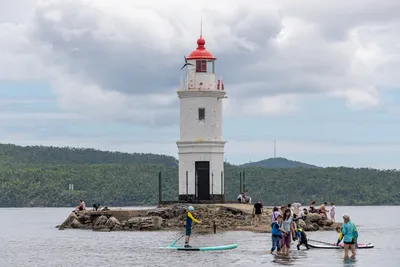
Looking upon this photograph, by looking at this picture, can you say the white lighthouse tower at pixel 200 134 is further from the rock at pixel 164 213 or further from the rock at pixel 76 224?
the rock at pixel 76 224

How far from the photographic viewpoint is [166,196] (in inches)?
5128

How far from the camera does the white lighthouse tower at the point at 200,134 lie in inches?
2431

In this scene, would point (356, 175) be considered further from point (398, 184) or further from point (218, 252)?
point (218, 252)

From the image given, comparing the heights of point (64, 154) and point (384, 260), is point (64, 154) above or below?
above

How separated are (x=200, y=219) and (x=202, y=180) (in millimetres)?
4958

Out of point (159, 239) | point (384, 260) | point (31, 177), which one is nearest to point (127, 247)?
point (159, 239)

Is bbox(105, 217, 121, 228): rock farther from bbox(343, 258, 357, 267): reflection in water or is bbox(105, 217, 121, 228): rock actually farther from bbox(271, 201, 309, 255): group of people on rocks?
bbox(343, 258, 357, 267): reflection in water

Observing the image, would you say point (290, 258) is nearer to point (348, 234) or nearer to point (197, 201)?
point (348, 234)

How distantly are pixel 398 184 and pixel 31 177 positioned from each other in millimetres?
55438

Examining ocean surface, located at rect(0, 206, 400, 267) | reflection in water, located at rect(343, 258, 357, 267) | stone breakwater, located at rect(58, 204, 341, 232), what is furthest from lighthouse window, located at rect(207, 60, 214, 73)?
reflection in water, located at rect(343, 258, 357, 267)

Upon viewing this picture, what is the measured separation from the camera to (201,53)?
204 ft

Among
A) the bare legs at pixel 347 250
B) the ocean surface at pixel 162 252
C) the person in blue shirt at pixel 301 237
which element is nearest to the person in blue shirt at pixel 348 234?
the bare legs at pixel 347 250

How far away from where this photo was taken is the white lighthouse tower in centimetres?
6175

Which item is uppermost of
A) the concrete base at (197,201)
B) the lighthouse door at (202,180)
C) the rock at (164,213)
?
the lighthouse door at (202,180)
